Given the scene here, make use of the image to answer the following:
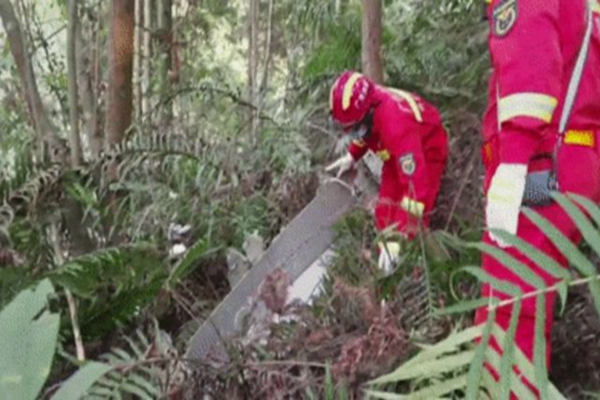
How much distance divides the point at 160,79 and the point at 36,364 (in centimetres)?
657

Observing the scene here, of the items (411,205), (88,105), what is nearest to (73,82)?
(88,105)

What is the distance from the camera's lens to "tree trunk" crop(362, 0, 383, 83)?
5.29 meters

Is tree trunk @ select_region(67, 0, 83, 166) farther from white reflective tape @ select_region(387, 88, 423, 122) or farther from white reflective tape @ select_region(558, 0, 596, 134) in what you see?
white reflective tape @ select_region(558, 0, 596, 134)

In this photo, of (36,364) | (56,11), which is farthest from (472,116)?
(56,11)

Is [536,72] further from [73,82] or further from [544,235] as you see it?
[73,82]

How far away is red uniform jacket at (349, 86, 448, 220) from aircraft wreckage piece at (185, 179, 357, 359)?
301mm

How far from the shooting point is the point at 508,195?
9.62 ft

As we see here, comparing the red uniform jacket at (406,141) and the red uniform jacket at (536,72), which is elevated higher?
the red uniform jacket at (536,72)

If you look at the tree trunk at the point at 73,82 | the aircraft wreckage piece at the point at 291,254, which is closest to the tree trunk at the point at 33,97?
the tree trunk at the point at 73,82

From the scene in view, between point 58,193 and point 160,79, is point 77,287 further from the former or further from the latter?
point 160,79

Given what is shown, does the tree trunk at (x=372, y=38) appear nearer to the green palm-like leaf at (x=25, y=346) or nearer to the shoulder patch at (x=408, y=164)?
the shoulder patch at (x=408, y=164)

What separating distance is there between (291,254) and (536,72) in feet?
5.11

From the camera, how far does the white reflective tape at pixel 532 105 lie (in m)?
2.89

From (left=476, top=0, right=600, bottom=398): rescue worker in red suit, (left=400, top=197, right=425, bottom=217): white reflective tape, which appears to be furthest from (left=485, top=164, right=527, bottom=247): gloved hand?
(left=400, top=197, right=425, bottom=217): white reflective tape
